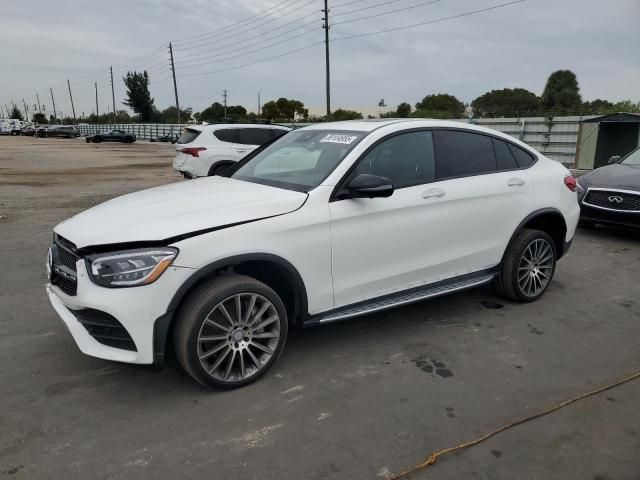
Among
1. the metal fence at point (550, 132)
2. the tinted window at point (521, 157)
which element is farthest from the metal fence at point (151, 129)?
the tinted window at point (521, 157)

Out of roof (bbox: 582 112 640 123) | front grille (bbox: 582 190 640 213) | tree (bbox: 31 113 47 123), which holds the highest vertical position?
tree (bbox: 31 113 47 123)

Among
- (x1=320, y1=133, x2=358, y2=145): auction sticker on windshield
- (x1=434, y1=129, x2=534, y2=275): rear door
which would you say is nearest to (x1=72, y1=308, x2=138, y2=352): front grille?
(x1=320, y1=133, x2=358, y2=145): auction sticker on windshield

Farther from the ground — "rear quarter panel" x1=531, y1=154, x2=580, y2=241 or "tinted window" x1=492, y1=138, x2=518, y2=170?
"tinted window" x1=492, y1=138, x2=518, y2=170

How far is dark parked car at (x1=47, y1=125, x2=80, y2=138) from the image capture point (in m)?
60.1

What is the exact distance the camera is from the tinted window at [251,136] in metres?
12.2

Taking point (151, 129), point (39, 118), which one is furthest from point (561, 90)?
point (39, 118)

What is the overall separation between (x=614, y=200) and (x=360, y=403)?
222 inches

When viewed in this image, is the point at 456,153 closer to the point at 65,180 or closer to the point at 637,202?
the point at 637,202

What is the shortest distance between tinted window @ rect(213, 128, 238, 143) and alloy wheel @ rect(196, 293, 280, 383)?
9.44 metres

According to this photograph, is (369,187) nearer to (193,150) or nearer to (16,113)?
(193,150)

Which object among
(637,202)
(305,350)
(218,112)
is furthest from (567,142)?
(218,112)

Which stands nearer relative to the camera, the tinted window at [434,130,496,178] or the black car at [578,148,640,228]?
the tinted window at [434,130,496,178]

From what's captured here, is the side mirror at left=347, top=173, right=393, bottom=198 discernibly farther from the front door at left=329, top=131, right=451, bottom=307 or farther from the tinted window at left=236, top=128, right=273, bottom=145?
the tinted window at left=236, top=128, right=273, bottom=145

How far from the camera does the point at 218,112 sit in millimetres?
80375
